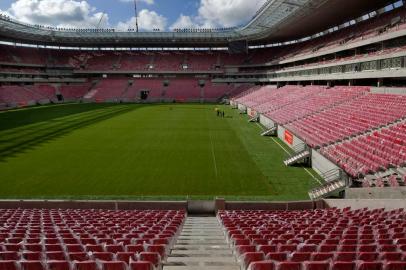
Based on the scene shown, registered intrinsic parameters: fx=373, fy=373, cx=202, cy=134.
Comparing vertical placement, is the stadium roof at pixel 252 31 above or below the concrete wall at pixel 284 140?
above

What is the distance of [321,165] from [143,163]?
10477 mm

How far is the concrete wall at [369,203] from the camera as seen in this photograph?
41.4 ft

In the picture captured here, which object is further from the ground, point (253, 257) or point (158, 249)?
point (253, 257)

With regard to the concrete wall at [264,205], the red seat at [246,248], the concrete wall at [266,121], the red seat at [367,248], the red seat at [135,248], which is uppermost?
the concrete wall at [266,121]

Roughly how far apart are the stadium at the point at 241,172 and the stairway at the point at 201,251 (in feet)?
0.18

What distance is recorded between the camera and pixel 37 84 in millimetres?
73062

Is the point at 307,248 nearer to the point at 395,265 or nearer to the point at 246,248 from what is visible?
the point at 246,248

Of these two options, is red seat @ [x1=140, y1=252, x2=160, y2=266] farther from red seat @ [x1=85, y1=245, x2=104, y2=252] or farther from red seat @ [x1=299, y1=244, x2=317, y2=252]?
red seat @ [x1=299, y1=244, x2=317, y2=252]

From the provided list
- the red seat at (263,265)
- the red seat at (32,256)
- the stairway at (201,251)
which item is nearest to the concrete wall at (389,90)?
the stairway at (201,251)

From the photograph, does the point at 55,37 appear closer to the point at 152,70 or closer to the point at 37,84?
the point at 37,84

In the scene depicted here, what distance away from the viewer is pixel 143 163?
75.3 ft

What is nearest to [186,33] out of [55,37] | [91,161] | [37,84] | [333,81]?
[55,37]

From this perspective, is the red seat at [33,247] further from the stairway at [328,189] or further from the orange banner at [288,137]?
the orange banner at [288,137]

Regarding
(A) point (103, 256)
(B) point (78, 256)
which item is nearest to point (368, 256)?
(A) point (103, 256)
